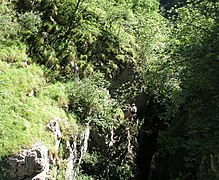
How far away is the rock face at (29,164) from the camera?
498 centimetres

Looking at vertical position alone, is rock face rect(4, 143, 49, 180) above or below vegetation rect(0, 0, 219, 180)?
below

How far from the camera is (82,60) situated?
9469 millimetres

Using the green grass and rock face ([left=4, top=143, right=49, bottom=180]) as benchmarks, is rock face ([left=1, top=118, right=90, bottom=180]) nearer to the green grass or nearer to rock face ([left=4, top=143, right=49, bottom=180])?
rock face ([left=4, top=143, right=49, bottom=180])

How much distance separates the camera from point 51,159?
19.4ft

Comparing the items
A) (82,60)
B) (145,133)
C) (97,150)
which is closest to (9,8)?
(82,60)

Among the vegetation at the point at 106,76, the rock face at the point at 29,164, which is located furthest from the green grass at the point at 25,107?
the rock face at the point at 29,164

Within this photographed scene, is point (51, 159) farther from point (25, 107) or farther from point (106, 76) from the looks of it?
point (106, 76)

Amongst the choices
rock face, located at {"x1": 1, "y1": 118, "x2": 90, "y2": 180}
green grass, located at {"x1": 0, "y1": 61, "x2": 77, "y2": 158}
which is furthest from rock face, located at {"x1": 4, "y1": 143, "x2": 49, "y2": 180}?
green grass, located at {"x1": 0, "y1": 61, "x2": 77, "y2": 158}

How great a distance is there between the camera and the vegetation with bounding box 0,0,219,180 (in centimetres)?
520

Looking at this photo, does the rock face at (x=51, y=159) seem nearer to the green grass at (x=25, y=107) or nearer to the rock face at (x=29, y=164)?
the rock face at (x=29, y=164)

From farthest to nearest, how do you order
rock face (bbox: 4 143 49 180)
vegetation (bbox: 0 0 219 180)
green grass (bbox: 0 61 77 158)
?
green grass (bbox: 0 61 77 158) → vegetation (bbox: 0 0 219 180) → rock face (bbox: 4 143 49 180)

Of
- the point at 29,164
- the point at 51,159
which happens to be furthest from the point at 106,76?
the point at 29,164

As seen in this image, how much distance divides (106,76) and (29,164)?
528 centimetres

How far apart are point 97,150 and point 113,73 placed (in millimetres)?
2641
